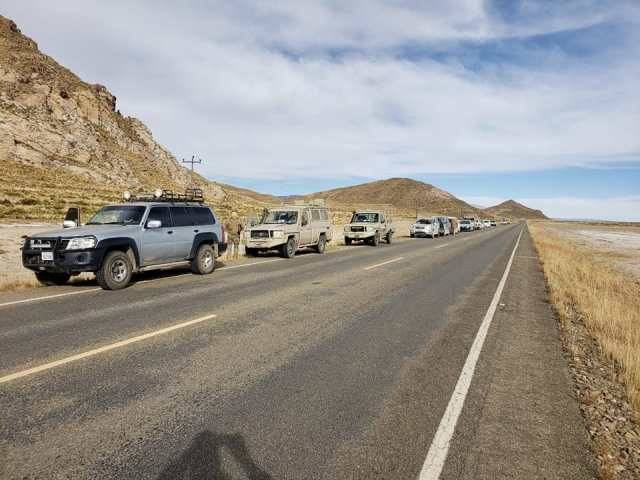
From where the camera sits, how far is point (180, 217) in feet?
36.3

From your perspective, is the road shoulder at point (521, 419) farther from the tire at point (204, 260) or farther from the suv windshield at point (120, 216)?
the suv windshield at point (120, 216)

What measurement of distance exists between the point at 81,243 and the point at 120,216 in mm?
1649

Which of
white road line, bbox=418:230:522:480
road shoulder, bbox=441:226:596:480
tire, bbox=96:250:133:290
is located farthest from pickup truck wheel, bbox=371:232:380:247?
white road line, bbox=418:230:522:480

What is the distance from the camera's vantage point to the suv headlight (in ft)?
28.1

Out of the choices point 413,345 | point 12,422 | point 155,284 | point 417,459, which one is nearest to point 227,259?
point 155,284

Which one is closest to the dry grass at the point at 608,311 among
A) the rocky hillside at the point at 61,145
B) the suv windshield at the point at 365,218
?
the suv windshield at the point at 365,218

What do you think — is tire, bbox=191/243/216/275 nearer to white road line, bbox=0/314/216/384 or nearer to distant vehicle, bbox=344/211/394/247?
white road line, bbox=0/314/216/384

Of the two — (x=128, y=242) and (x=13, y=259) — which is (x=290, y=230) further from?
(x=13, y=259)

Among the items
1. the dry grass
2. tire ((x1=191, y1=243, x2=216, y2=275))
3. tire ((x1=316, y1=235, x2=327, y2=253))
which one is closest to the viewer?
the dry grass

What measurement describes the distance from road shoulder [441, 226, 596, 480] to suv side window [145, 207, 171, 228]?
8300 mm

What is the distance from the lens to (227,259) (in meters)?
16.1

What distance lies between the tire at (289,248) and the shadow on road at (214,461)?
13.1 meters

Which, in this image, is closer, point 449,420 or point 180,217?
point 449,420

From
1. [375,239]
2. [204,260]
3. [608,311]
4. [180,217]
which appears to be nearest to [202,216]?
[180,217]
